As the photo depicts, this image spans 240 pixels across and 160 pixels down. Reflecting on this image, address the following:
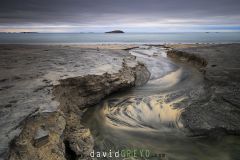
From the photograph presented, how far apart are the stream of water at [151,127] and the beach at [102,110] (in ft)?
0.08

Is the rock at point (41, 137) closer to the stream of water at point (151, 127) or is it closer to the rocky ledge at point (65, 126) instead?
the rocky ledge at point (65, 126)

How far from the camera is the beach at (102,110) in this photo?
10.8 ft

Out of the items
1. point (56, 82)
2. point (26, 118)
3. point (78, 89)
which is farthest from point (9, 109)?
point (78, 89)

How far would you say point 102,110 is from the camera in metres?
6.45

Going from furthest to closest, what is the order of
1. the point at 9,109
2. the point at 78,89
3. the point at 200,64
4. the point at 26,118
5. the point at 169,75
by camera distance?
the point at 200,64 → the point at 169,75 → the point at 78,89 → the point at 9,109 → the point at 26,118

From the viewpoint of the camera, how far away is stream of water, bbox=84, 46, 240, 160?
452 cm

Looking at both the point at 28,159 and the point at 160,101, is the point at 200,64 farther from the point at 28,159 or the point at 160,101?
the point at 28,159

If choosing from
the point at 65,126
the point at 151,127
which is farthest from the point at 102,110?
the point at 65,126

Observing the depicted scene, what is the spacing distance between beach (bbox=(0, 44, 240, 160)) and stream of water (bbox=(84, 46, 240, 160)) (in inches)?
0.9

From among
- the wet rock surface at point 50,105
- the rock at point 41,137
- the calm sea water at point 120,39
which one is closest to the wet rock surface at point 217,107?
the wet rock surface at point 50,105

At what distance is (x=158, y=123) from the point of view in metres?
5.73

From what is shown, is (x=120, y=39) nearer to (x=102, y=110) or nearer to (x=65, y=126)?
(x=102, y=110)

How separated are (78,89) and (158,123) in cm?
256

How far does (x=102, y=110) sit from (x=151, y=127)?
67.3 inches
